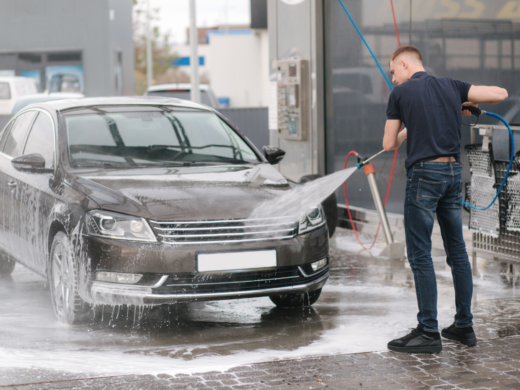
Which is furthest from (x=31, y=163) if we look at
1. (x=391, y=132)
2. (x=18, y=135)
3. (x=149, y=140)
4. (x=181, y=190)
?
(x=391, y=132)

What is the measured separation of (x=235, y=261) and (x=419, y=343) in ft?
4.20

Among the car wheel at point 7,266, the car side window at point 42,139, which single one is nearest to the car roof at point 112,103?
the car side window at point 42,139

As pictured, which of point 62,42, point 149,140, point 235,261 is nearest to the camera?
point 235,261

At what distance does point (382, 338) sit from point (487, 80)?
3.76 metres

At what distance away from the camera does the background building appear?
2881 centimetres

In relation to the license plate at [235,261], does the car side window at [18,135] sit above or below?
above

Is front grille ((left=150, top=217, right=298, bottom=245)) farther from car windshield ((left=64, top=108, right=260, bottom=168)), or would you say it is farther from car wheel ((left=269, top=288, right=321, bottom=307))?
car windshield ((left=64, top=108, right=260, bottom=168))

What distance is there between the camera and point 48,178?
6.20 meters

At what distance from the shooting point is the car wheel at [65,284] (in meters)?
5.59

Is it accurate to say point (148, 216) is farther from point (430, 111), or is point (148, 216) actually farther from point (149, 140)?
point (430, 111)

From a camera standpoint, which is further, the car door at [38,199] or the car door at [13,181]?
the car door at [13,181]

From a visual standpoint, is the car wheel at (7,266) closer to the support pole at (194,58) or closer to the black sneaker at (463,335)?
the black sneaker at (463,335)

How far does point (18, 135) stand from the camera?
735 centimetres

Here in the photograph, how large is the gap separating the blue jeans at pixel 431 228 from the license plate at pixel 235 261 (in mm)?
938
